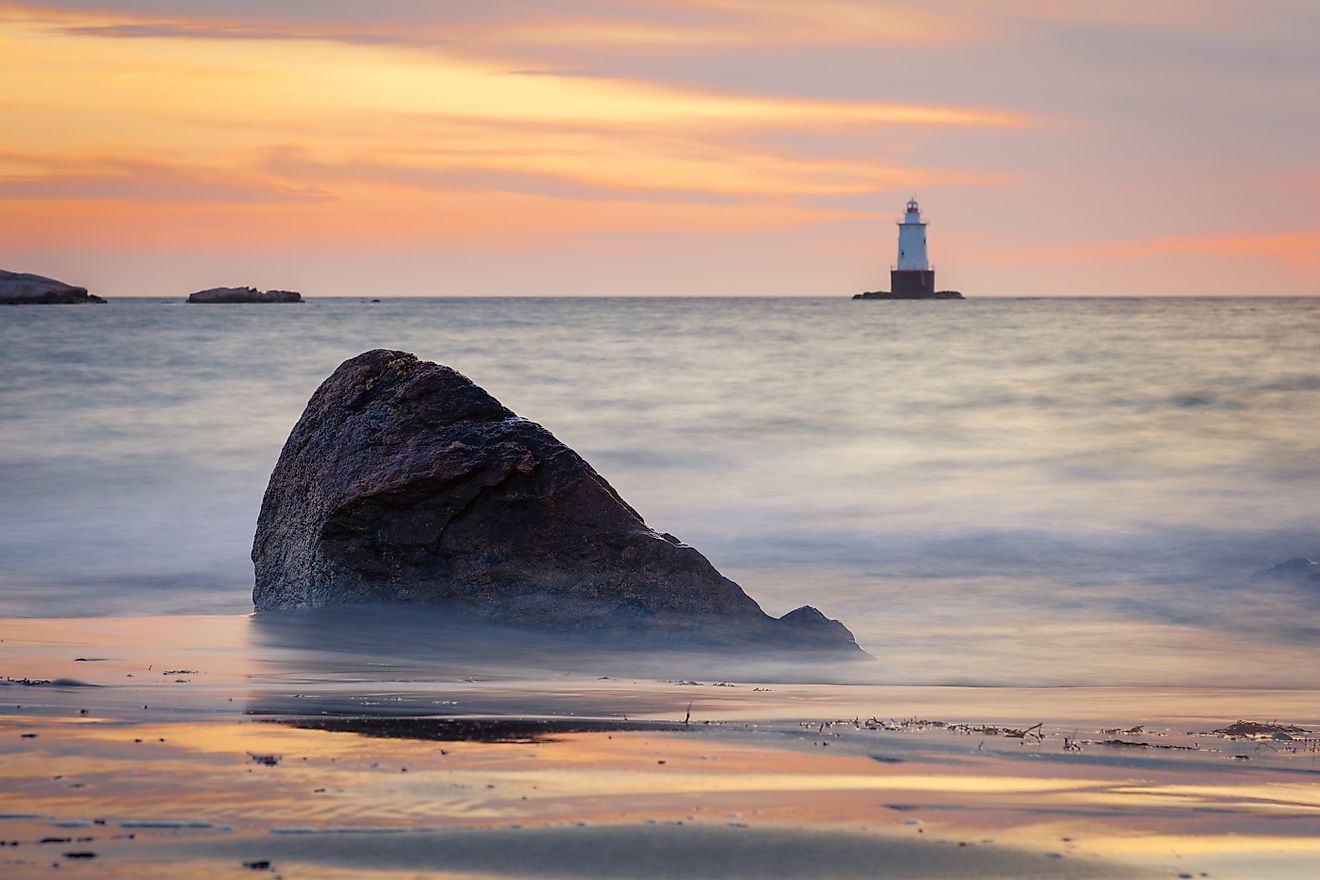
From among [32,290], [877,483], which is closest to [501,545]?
[877,483]

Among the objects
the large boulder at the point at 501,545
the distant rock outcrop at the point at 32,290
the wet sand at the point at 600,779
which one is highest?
the distant rock outcrop at the point at 32,290

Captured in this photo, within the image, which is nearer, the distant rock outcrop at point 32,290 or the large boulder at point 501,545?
the large boulder at point 501,545

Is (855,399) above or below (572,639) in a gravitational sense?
above

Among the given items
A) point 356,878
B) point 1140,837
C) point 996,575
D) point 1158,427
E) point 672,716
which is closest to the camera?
point 356,878

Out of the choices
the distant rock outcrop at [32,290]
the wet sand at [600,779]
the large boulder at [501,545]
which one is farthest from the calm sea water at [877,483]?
the distant rock outcrop at [32,290]

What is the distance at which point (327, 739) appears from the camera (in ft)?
14.8

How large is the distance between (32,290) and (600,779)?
11353cm

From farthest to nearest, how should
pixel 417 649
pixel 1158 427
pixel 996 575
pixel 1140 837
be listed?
pixel 1158 427, pixel 996 575, pixel 417 649, pixel 1140 837

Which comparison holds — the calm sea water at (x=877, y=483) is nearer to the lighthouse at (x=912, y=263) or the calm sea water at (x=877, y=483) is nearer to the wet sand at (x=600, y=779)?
the wet sand at (x=600, y=779)

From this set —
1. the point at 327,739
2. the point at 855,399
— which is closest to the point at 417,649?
the point at 327,739

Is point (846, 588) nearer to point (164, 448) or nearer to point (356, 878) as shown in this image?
point (356, 878)

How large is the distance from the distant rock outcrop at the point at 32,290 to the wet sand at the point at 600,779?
10915 cm

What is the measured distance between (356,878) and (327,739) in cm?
155

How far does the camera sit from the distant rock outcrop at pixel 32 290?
106812 millimetres
